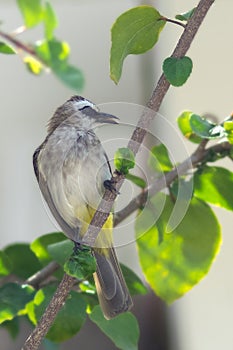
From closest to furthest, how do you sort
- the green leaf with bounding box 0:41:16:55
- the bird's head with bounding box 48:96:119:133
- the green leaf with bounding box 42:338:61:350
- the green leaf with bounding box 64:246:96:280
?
the green leaf with bounding box 0:41:16:55 → the green leaf with bounding box 64:246:96:280 → the green leaf with bounding box 42:338:61:350 → the bird's head with bounding box 48:96:119:133

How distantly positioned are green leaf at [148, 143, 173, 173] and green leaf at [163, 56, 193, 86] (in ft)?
0.79

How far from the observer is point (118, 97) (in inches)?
148

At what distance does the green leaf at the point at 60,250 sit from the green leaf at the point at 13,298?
0.16ft

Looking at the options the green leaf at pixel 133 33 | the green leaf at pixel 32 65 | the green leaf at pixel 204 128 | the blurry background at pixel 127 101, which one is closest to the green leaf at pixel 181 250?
the green leaf at pixel 204 128

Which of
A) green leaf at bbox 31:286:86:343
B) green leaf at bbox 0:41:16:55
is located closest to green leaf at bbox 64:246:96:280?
green leaf at bbox 31:286:86:343

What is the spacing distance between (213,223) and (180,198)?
0.06m

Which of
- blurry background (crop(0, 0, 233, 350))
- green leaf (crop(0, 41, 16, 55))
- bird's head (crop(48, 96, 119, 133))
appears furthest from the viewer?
blurry background (crop(0, 0, 233, 350))

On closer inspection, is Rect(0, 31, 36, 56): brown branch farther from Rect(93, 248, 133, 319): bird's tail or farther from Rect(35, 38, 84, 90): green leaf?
Rect(93, 248, 133, 319): bird's tail

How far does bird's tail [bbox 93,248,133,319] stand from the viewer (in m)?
1.01

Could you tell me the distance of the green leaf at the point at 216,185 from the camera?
1.00 meters

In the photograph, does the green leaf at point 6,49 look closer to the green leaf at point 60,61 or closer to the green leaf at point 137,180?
the green leaf at point 60,61

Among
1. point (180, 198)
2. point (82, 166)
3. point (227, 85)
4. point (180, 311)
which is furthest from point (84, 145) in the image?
point (180, 311)

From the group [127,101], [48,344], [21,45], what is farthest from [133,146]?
[127,101]

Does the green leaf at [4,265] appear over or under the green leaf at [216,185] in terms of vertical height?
under
